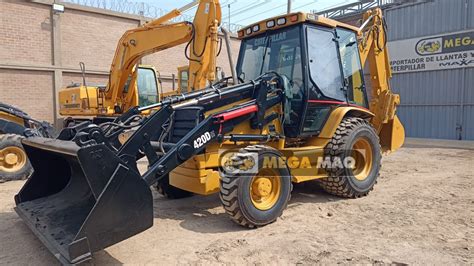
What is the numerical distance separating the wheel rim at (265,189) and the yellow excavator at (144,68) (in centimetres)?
314

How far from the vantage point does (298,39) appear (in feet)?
17.5

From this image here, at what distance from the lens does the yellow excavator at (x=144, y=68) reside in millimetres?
7109

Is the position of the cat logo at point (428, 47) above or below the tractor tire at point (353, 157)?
above

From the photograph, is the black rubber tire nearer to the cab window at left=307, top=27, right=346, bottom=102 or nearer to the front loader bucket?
the front loader bucket

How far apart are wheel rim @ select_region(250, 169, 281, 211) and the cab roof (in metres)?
2.20

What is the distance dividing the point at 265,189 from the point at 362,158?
213cm

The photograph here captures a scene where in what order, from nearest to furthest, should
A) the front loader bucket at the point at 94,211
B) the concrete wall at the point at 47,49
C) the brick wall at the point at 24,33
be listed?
1. the front loader bucket at the point at 94,211
2. the brick wall at the point at 24,33
3. the concrete wall at the point at 47,49

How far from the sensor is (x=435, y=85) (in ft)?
48.2

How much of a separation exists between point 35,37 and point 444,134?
15310 millimetres

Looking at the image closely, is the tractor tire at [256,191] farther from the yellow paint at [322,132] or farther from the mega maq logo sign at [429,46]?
the mega maq logo sign at [429,46]

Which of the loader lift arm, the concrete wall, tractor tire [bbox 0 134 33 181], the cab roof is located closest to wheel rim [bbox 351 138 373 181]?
the loader lift arm

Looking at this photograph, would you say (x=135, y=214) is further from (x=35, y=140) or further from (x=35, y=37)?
(x=35, y=37)

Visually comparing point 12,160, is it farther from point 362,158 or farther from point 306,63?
point 362,158

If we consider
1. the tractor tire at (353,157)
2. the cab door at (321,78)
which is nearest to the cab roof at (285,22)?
the cab door at (321,78)
